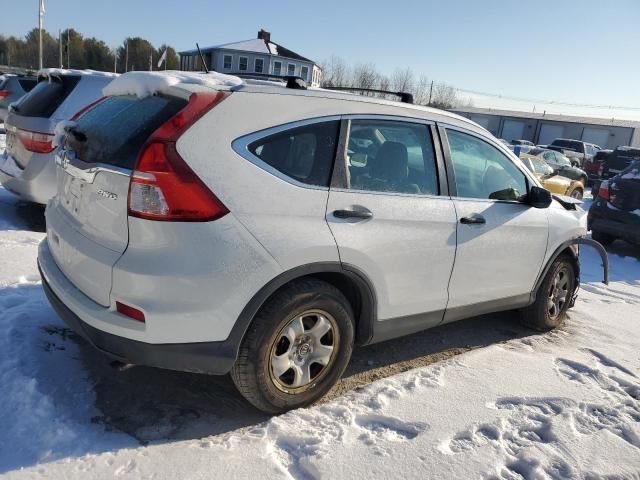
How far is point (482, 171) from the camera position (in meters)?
3.93

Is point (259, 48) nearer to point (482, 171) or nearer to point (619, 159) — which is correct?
point (619, 159)

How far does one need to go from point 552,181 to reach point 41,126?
11.4 m

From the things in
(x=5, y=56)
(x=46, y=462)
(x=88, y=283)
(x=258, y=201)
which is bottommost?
(x=46, y=462)

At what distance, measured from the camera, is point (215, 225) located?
2.50 metres

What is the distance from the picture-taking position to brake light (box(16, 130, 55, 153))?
221 inches

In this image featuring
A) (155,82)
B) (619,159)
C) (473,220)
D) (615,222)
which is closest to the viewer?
(155,82)

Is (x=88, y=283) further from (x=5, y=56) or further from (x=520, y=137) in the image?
(x=5, y=56)

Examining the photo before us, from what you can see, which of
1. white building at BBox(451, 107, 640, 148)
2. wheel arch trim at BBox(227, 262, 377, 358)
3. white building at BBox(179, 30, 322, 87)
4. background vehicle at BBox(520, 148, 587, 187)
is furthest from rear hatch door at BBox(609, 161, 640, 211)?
white building at BBox(451, 107, 640, 148)

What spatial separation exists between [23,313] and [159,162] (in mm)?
1967

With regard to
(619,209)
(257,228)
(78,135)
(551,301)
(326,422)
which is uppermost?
(78,135)

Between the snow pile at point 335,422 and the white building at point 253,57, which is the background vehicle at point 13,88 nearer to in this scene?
the snow pile at point 335,422

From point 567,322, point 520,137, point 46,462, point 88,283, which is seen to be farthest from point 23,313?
point 520,137


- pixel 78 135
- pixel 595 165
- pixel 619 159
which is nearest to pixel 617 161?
pixel 619 159

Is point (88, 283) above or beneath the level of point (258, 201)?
beneath
